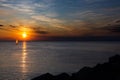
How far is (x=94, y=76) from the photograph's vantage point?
24984 mm

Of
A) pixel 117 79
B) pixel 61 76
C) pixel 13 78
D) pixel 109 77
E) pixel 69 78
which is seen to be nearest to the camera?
pixel 117 79

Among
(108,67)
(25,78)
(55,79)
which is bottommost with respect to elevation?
(25,78)

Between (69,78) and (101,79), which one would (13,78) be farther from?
(101,79)

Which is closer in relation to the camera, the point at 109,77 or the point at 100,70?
the point at 109,77

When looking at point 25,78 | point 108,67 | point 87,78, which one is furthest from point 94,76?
point 25,78

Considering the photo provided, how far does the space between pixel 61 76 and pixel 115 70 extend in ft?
28.0

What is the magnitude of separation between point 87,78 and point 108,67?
3.57 metres

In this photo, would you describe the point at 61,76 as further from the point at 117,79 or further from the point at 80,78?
the point at 117,79

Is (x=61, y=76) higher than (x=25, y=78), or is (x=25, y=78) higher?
(x=61, y=76)

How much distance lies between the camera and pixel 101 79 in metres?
24.1

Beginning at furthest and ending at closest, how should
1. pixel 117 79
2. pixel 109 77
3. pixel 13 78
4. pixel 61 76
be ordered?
pixel 13 78 → pixel 61 76 → pixel 109 77 → pixel 117 79

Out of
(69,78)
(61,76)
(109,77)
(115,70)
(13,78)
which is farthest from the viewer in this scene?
(13,78)

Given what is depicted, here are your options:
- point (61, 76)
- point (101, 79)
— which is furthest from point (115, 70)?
point (61, 76)

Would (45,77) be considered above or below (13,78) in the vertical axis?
above
